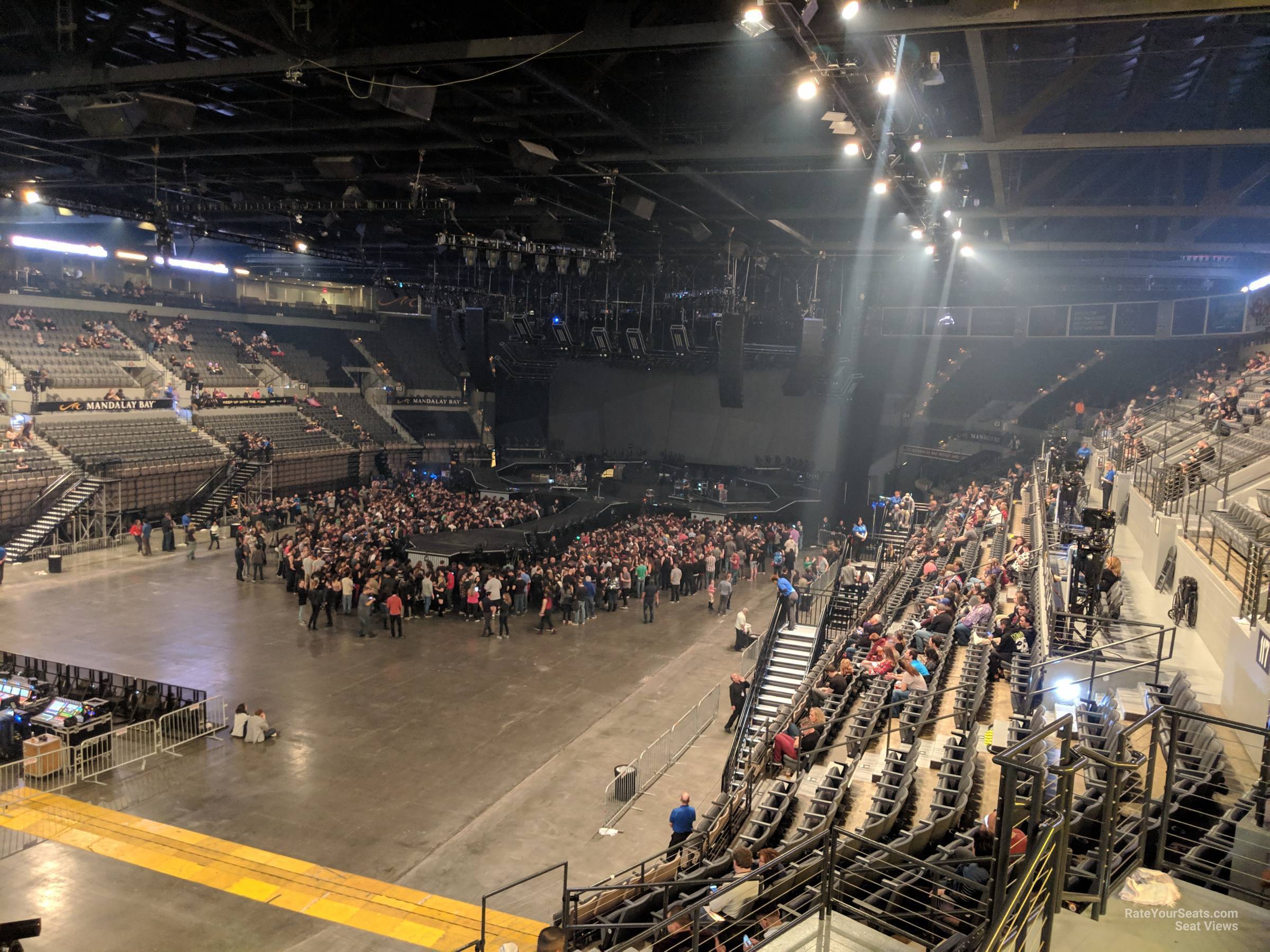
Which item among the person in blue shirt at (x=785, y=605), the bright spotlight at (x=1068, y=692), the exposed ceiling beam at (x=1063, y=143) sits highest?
the exposed ceiling beam at (x=1063, y=143)

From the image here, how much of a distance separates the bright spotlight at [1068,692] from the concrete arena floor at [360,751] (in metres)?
4.47

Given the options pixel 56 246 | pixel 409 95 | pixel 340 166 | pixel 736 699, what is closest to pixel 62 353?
Answer: pixel 56 246

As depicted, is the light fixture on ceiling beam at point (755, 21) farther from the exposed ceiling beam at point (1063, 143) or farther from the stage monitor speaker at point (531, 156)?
the stage monitor speaker at point (531, 156)

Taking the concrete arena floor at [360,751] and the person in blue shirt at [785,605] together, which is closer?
the concrete arena floor at [360,751]

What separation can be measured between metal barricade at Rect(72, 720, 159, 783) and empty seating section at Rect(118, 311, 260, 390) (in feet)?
71.3

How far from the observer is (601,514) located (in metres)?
27.3

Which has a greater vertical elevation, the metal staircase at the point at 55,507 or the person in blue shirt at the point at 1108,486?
the person in blue shirt at the point at 1108,486

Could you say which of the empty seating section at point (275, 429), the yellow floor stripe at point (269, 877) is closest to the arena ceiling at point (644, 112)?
the yellow floor stripe at point (269, 877)

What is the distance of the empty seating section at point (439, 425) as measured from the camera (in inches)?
1560

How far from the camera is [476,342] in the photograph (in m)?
28.3

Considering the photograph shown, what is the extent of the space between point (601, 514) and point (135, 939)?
66.5 ft

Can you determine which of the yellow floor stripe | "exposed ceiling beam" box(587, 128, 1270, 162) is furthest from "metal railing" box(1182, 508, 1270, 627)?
the yellow floor stripe

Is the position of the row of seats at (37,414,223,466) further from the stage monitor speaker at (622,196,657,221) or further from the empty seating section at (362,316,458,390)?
the stage monitor speaker at (622,196,657,221)

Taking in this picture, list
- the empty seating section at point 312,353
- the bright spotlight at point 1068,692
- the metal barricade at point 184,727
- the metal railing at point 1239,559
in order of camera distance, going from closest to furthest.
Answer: the metal railing at point 1239,559
the bright spotlight at point 1068,692
the metal barricade at point 184,727
the empty seating section at point 312,353
